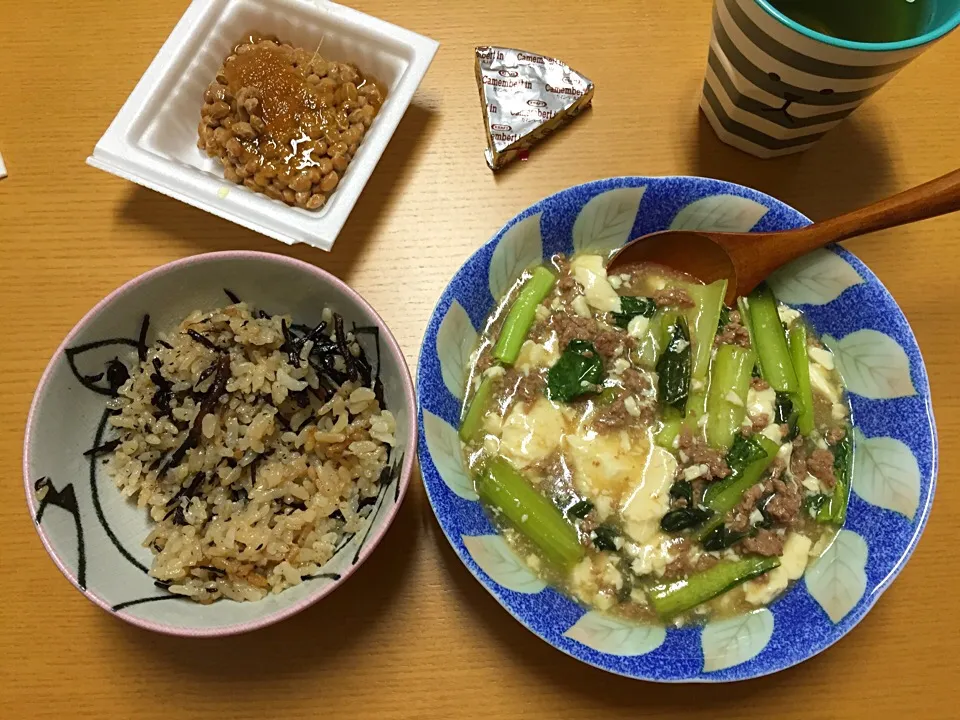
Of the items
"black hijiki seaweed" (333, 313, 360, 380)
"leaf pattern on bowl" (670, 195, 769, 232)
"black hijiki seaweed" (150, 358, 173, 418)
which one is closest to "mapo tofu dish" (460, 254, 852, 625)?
"leaf pattern on bowl" (670, 195, 769, 232)

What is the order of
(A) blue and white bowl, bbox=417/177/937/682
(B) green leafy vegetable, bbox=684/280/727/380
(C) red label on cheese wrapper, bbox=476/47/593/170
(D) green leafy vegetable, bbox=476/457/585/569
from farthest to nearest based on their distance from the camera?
1. (C) red label on cheese wrapper, bbox=476/47/593/170
2. (B) green leafy vegetable, bbox=684/280/727/380
3. (D) green leafy vegetable, bbox=476/457/585/569
4. (A) blue and white bowl, bbox=417/177/937/682

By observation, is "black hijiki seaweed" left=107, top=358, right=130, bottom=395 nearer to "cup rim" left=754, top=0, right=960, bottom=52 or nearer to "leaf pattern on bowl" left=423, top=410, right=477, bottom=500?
"leaf pattern on bowl" left=423, top=410, right=477, bottom=500

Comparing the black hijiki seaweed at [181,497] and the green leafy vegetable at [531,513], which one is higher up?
the green leafy vegetable at [531,513]

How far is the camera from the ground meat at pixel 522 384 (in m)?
1.29

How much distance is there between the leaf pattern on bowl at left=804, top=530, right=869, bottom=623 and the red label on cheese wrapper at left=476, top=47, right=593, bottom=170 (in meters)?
1.00

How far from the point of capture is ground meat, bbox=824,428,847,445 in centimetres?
130

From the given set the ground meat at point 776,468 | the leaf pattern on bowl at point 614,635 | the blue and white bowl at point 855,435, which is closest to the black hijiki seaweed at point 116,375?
the blue and white bowl at point 855,435

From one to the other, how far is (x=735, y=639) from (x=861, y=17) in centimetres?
113

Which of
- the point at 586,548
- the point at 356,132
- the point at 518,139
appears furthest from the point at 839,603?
the point at 356,132

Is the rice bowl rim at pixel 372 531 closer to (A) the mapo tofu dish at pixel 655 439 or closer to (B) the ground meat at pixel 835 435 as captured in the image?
(A) the mapo tofu dish at pixel 655 439

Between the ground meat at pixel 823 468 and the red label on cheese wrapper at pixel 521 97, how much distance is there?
862 millimetres

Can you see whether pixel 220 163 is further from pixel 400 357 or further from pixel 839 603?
pixel 839 603

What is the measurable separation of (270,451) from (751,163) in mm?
1158

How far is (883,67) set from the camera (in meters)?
1.03
